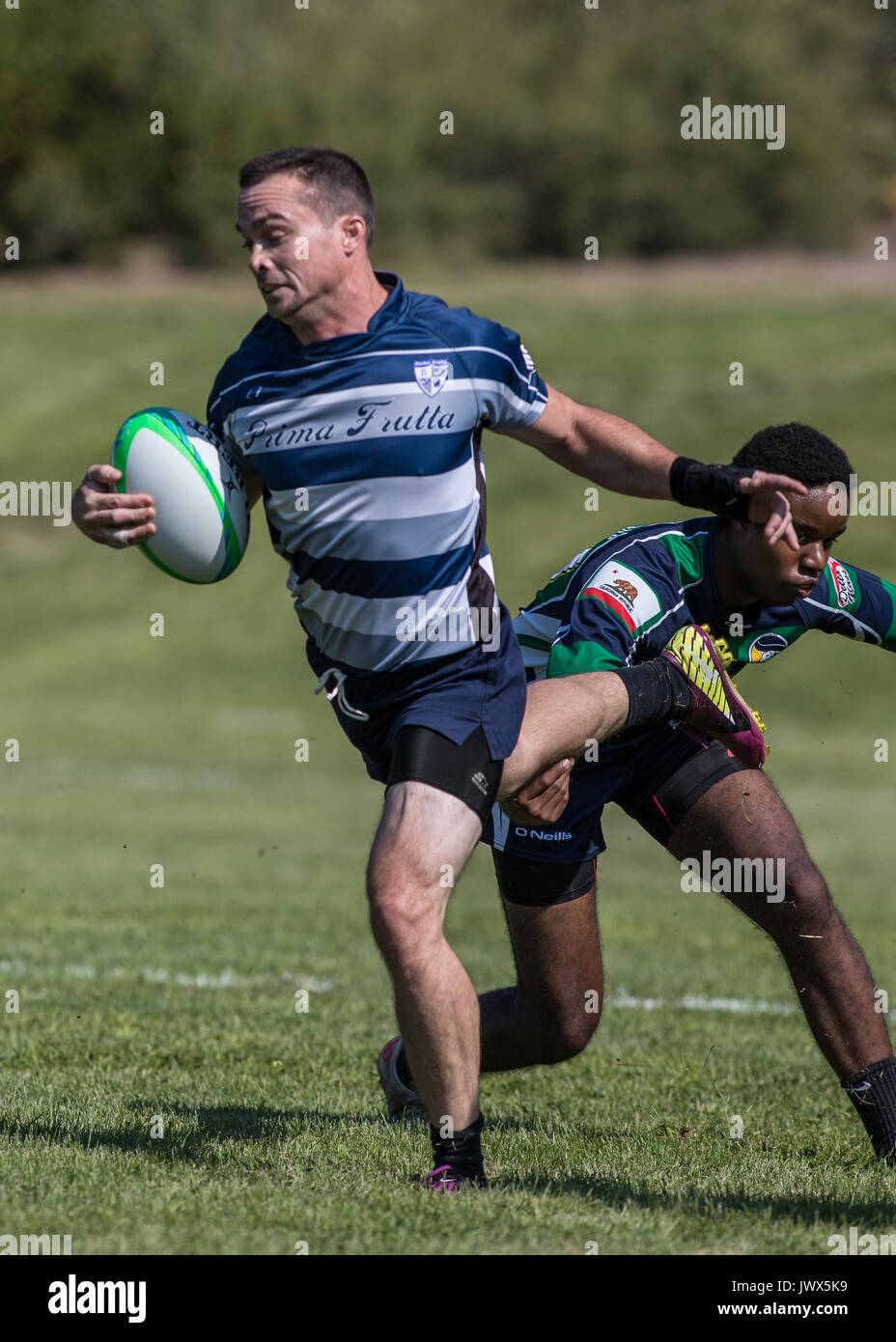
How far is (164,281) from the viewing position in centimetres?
4919

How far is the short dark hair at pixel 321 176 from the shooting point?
485cm

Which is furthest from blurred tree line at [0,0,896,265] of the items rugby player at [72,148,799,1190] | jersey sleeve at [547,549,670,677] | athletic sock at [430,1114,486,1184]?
athletic sock at [430,1114,486,1184]

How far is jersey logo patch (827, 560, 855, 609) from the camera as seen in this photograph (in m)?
5.97

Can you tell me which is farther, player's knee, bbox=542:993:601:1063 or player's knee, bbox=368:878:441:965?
player's knee, bbox=542:993:601:1063

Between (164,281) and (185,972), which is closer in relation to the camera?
(185,972)

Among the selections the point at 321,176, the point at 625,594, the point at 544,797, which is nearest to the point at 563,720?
the point at 544,797

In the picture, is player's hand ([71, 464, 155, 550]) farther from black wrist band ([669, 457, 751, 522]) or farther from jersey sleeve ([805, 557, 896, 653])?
jersey sleeve ([805, 557, 896, 653])

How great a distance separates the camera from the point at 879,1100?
5.44 metres

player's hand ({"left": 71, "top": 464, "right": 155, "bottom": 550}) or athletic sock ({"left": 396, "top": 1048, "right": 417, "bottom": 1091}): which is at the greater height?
player's hand ({"left": 71, "top": 464, "right": 155, "bottom": 550})

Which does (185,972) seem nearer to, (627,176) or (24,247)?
(24,247)

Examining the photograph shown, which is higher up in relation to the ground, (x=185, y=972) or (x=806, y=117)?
(x=806, y=117)

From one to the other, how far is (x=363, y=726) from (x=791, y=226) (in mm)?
55329
